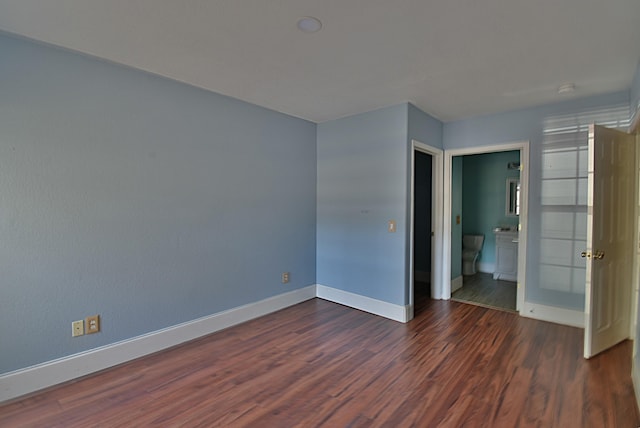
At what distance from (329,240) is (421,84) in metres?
2.24

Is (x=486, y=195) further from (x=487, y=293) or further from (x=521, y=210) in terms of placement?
(x=521, y=210)

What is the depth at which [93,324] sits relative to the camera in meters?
2.44

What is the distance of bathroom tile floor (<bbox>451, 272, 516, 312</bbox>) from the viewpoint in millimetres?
4066

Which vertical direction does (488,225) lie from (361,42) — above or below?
below

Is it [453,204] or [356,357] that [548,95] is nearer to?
[453,204]

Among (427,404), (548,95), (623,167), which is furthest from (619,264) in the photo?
(427,404)

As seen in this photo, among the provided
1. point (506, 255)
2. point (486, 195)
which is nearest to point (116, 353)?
point (506, 255)

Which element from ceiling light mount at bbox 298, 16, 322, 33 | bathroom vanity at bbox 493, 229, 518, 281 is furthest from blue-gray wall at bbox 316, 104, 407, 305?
bathroom vanity at bbox 493, 229, 518, 281

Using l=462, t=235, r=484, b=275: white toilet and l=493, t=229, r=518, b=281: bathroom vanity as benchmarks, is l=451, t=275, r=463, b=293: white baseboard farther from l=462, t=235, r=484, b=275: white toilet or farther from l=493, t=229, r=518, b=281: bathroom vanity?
l=493, t=229, r=518, b=281: bathroom vanity

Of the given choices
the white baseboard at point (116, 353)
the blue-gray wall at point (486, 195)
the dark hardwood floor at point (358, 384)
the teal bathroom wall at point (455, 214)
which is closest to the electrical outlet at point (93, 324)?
the white baseboard at point (116, 353)

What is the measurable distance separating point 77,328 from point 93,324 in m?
0.10

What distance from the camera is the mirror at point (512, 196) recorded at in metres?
5.50

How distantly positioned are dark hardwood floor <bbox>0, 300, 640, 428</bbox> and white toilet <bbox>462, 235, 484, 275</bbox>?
2.34 meters

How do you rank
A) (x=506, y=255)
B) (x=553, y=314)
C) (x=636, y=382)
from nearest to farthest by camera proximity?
(x=636, y=382) → (x=553, y=314) → (x=506, y=255)
